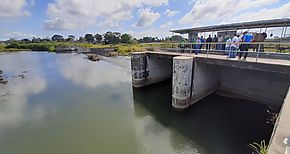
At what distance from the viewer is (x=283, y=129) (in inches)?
135

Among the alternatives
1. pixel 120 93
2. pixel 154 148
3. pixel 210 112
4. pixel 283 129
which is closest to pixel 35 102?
pixel 120 93

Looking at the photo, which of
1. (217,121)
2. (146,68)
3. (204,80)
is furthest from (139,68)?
(217,121)

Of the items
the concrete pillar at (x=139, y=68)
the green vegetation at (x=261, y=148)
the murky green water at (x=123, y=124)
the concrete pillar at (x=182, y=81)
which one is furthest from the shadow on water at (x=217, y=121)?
the concrete pillar at (x=139, y=68)

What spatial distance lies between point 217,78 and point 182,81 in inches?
195

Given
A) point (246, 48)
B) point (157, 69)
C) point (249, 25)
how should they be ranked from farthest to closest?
point (157, 69), point (249, 25), point (246, 48)

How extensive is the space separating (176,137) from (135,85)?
7441 millimetres

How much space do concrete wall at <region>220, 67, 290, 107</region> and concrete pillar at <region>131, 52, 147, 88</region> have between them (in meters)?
6.66

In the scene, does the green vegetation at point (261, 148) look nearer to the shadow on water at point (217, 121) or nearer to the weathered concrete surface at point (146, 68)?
the shadow on water at point (217, 121)

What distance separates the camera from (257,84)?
1116 cm

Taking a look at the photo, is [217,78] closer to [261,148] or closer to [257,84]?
[257,84]

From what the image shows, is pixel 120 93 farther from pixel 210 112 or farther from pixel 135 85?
pixel 210 112

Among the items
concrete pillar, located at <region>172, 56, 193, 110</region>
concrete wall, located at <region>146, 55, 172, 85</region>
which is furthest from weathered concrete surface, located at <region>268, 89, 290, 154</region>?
concrete wall, located at <region>146, 55, 172, 85</region>

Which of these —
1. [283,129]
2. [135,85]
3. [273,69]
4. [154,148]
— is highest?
[273,69]

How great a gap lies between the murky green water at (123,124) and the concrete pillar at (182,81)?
2.48 ft
